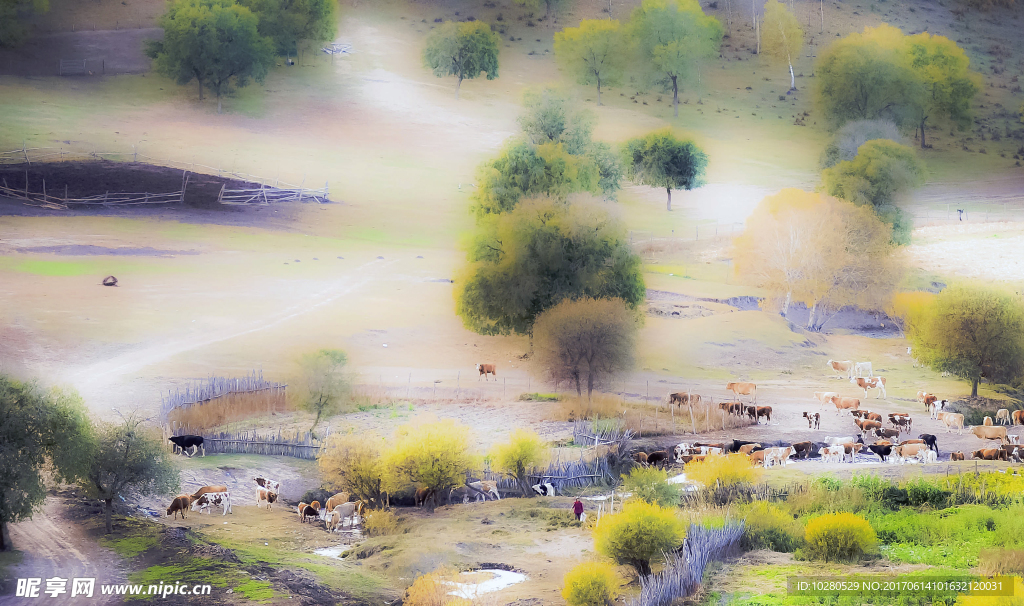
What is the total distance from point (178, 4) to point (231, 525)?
19827mm

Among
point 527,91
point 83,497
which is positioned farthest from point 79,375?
point 527,91

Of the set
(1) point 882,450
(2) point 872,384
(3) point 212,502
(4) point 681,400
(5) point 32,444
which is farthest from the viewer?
(2) point 872,384

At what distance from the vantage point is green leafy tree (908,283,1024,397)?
116 feet

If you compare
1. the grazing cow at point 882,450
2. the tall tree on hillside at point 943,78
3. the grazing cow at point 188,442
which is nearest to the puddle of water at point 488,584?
the grazing cow at point 188,442

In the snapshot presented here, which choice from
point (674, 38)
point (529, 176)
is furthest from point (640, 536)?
point (674, 38)

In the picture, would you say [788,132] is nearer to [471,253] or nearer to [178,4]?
[471,253]

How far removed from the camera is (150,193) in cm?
3472

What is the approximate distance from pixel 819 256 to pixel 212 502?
23067 millimetres

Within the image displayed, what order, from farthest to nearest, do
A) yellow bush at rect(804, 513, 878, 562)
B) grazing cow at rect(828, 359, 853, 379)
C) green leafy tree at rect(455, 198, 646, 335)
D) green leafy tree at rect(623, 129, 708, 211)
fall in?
green leafy tree at rect(623, 129, 708, 211), grazing cow at rect(828, 359, 853, 379), green leafy tree at rect(455, 198, 646, 335), yellow bush at rect(804, 513, 878, 562)

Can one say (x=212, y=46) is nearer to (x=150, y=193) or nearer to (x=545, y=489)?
(x=150, y=193)

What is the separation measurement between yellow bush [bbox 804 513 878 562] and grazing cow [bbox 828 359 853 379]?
14.7 metres

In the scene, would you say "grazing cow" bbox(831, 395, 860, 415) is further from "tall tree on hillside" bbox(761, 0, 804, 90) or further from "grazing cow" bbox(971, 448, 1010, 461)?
"tall tree on hillside" bbox(761, 0, 804, 90)

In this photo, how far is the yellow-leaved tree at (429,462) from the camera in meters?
27.3

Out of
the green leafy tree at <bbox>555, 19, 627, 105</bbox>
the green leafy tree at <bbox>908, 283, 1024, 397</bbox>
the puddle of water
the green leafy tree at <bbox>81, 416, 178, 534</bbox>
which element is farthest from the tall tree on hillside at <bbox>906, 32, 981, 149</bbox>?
the green leafy tree at <bbox>81, 416, 178, 534</bbox>
